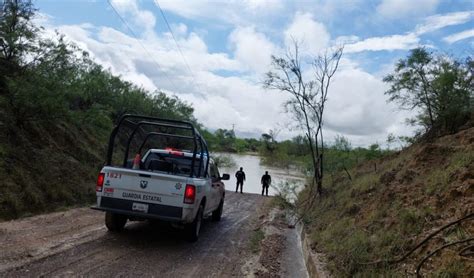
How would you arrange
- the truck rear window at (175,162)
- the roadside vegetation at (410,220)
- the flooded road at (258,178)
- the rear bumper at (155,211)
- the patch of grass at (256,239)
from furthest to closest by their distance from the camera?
the flooded road at (258,178) < the truck rear window at (175,162) < the patch of grass at (256,239) < the rear bumper at (155,211) < the roadside vegetation at (410,220)

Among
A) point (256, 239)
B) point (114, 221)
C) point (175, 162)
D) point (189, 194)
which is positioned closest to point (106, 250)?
point (114, 221)

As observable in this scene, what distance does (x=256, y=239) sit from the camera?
360 inches

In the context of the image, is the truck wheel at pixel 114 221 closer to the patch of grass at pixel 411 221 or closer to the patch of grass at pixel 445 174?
the patch of grass at pixel 411 221

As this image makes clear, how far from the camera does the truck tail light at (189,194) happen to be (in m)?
7.13

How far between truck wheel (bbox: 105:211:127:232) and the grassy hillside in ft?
13.0

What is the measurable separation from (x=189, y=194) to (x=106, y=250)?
165 cm

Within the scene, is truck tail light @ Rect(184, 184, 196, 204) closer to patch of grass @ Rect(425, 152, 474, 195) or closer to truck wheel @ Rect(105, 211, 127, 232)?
truck wheel @ Rect(105, 211, 127, 232)

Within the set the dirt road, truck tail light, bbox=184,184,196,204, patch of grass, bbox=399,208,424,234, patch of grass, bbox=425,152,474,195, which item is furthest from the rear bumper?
patch of grass, bbox=425,152,474,195

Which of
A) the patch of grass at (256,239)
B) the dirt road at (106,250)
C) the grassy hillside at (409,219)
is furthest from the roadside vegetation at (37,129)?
the grassy hillside at (409,219)

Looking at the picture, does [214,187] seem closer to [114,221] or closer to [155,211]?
[114,221]

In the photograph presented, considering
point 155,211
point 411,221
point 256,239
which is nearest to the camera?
point 411,221

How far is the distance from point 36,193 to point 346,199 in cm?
787

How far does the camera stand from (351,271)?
220 inches

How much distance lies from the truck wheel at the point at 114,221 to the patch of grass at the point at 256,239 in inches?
107
